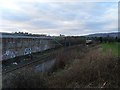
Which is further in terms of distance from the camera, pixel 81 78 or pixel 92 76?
pixel 92 76

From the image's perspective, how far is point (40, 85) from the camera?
8617 millimetres

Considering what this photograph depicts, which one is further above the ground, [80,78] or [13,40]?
[13,40]

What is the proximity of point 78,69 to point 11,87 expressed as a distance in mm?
5259

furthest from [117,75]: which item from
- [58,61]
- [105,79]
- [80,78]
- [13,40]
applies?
[13,40]

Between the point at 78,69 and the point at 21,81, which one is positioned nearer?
the point at 21,81

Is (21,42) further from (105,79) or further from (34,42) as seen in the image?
(105,79)

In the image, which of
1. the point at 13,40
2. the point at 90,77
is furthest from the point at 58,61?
the point at 90,77

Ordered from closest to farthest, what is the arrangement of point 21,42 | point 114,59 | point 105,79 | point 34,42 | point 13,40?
point 105,79, point 114,59, point 13,40, point 21,42, point 34,42

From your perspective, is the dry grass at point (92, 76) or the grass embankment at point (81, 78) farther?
the dry grass at point (92, 76)

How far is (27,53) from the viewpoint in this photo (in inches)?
1073

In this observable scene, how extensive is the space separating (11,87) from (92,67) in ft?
18.5

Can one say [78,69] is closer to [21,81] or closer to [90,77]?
[90,77]

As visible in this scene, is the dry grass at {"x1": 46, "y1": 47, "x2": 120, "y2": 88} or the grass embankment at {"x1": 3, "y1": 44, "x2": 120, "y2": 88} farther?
the dry grass at {"x1": 46, "y1": 47, "x2": 120, "y2": 88}

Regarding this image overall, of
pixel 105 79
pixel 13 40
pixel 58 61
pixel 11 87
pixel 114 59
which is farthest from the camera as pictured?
pixel 13 40
